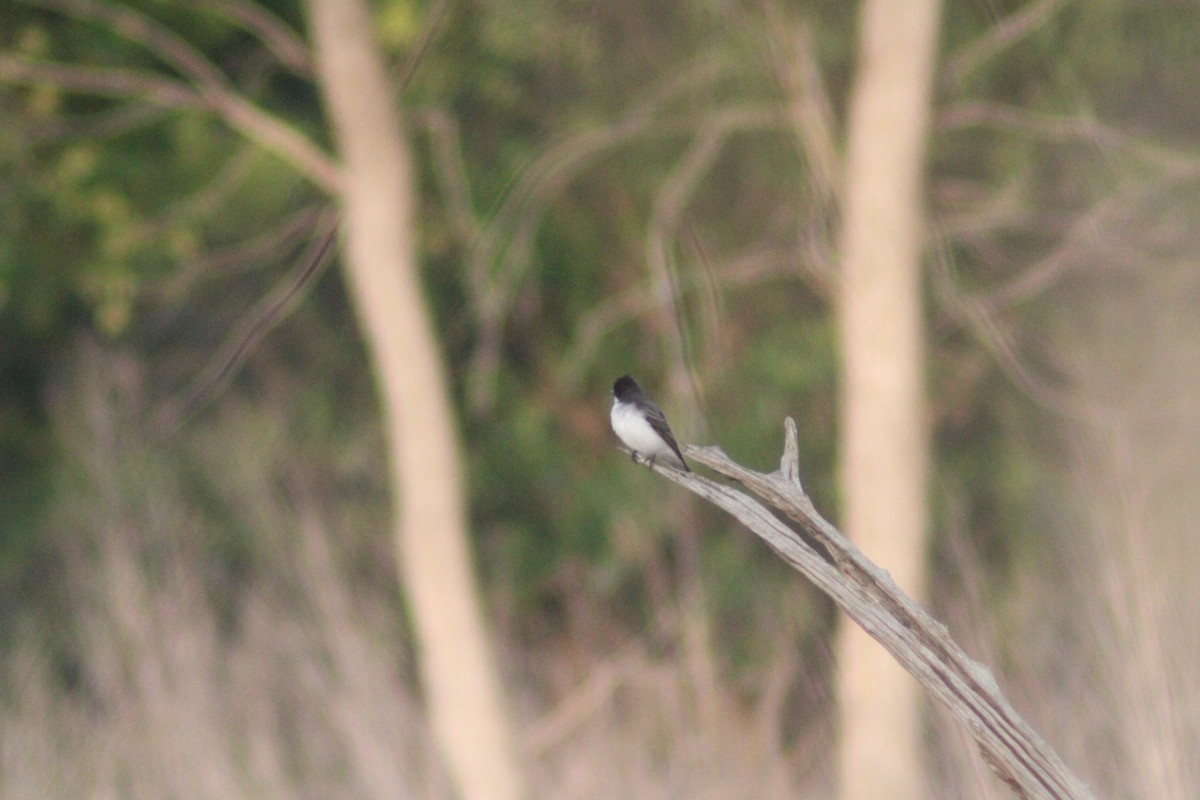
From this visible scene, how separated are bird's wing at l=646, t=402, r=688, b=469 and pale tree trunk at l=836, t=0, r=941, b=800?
2618 mm

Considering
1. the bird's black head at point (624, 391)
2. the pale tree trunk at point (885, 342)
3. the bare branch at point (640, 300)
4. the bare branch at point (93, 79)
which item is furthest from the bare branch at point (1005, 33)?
the bare branch at point (93, 79)

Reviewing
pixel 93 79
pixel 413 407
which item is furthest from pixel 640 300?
pixel 93 79

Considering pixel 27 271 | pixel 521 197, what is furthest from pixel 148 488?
pixel 521 197

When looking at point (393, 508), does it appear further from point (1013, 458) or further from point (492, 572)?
point (1013, 458)

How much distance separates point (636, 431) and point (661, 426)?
9 cm

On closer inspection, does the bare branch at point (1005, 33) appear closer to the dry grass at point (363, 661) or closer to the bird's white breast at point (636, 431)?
the dry grass at point (363, 661)

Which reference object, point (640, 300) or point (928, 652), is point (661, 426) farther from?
point (640, 300)

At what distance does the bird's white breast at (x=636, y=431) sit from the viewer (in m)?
2.87

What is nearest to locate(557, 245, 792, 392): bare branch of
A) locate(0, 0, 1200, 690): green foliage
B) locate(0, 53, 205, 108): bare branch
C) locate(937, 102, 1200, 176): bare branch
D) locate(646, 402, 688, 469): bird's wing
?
locate(0, 0, 1200, 690): green foliage

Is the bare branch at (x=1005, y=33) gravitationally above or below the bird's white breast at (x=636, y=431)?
above

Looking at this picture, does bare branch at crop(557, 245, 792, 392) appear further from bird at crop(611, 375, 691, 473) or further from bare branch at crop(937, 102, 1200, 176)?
bird at crop(611, 375, 691, 473)

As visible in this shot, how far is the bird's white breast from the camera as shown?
2873 millimetres

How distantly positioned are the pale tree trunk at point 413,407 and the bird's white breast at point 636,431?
10.6ft

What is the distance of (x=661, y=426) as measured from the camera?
2840 mm
